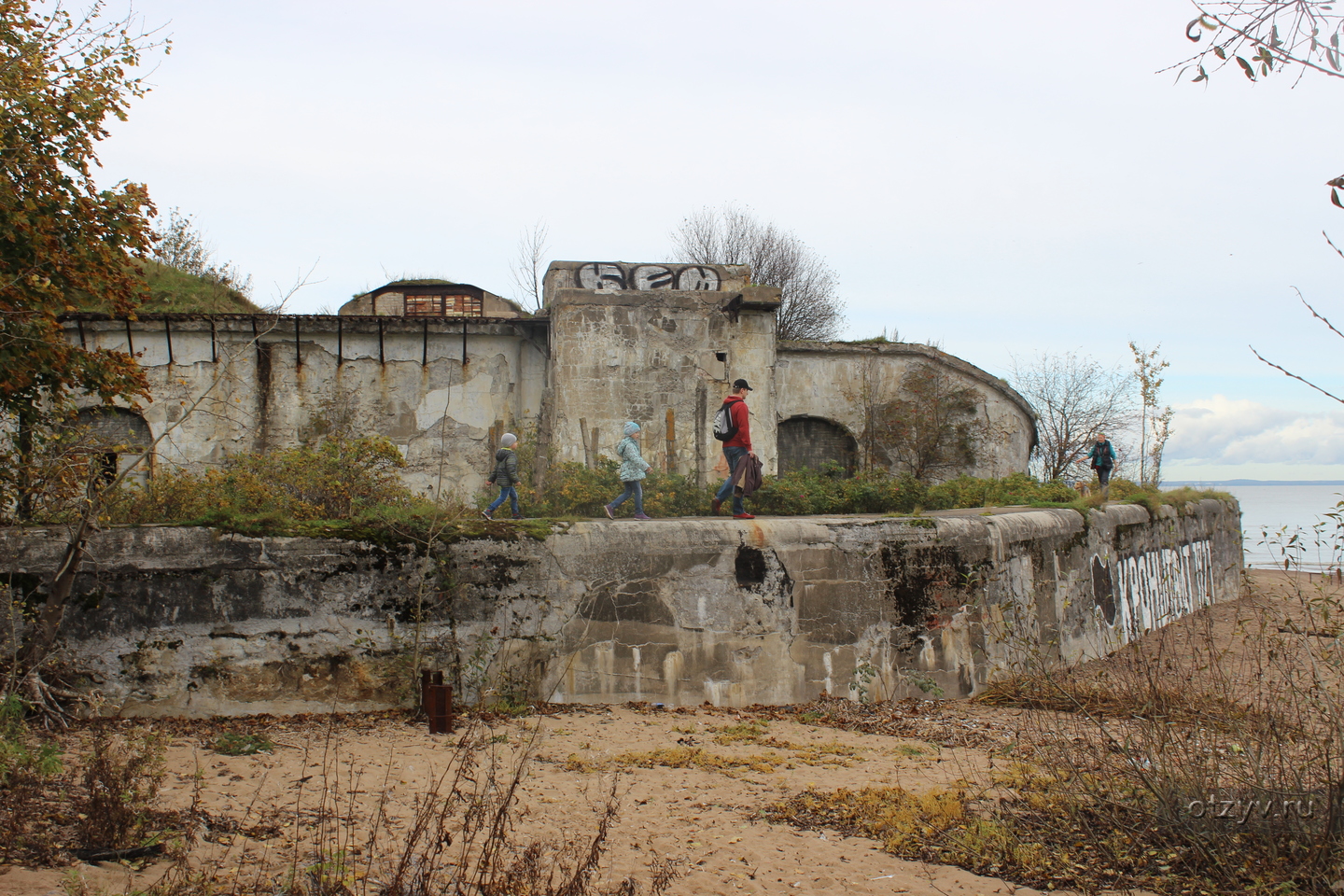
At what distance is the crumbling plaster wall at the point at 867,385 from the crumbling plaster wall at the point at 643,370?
4.07 metres

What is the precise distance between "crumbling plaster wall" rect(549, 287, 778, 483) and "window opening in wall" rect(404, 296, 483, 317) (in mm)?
6731

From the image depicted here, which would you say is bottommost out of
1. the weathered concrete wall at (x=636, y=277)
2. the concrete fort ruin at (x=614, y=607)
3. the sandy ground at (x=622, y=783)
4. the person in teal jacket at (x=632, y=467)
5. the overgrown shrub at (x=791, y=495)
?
the sandy ground at (x=622, y=783)

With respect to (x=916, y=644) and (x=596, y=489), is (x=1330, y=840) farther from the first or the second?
(x=596, y=489)

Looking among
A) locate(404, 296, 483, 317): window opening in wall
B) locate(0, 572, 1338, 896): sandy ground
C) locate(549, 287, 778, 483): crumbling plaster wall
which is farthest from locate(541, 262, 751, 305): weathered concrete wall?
locate(0, 572, 1338, 896): sandy ground

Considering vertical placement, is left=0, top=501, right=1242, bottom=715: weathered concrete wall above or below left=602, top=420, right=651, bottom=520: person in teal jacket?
below

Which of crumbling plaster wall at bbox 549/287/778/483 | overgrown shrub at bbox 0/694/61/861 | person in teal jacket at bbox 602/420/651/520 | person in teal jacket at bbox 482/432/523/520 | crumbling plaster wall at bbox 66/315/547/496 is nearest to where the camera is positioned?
overgrown shrub at bbox 0/694/61/861

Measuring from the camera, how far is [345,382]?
14094 millimetres

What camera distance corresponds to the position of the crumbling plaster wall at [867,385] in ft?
57.8

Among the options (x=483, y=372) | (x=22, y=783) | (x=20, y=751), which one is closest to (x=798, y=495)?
(x=483, y=372)

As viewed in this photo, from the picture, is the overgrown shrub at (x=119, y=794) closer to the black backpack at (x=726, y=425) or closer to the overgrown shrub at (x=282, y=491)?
the overgrown shrub at (x=282, y=491)

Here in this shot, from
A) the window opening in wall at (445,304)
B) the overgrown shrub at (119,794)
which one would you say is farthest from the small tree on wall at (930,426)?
the overgrown shrub at (119,794)

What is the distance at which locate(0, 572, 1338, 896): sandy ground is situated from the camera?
363 centimetres

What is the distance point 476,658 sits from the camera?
5.93 m

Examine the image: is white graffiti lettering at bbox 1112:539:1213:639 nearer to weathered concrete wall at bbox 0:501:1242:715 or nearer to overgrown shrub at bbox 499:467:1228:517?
overgrown shrub at bbox 499:467:1228:517
